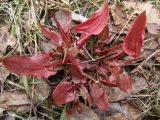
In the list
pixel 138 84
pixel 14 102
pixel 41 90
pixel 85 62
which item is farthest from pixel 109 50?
pixel 14 102

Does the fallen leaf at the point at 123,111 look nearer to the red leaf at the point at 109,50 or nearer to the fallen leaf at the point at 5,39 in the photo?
the red leaf at the point at 109,50

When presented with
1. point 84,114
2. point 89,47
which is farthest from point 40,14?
point 84,114

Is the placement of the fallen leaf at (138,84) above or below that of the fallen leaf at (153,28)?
below

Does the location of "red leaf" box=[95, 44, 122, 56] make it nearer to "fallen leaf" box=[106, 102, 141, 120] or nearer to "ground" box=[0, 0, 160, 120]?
"ground" box=[0, 0, 160, 120]

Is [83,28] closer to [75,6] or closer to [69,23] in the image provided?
[69,23]

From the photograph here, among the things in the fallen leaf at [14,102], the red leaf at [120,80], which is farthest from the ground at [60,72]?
the red leaf at [120,80]

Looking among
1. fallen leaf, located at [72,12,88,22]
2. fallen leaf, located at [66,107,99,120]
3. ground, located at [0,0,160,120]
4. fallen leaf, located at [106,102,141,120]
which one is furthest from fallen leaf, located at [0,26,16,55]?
fallen leaf, located at [106,102,141,120]

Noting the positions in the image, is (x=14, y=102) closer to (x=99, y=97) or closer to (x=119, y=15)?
(x=99, y=97)
